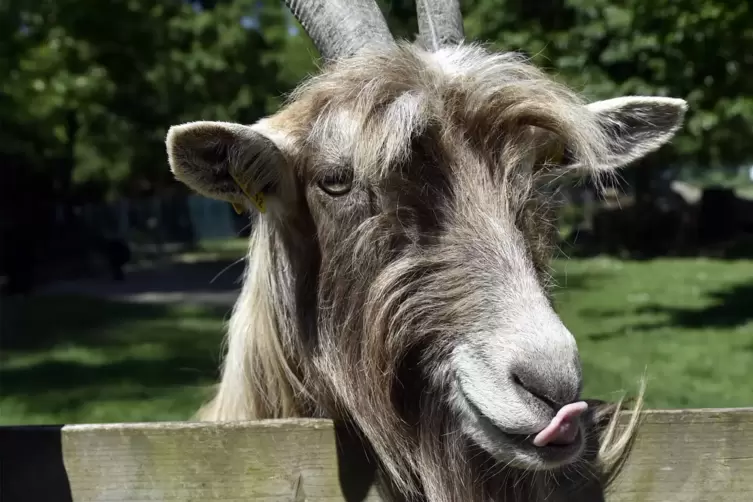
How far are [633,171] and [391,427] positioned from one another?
29.3 metres

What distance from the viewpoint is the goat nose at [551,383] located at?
230 cm

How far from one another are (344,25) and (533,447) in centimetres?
168

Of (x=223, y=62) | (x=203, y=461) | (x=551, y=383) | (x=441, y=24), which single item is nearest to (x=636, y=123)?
(x=441, y=24)

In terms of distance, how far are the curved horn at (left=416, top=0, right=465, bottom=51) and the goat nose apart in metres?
1.58

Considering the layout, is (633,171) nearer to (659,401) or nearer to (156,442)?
(659,401)

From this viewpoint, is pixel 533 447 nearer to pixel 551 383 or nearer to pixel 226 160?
pixel 551 383

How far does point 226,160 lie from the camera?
2.81 meters

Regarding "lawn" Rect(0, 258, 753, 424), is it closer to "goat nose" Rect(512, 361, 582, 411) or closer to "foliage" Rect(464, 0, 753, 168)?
"goat nose" Rect(512, 361, 582, 411)

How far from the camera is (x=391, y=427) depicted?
2.75m

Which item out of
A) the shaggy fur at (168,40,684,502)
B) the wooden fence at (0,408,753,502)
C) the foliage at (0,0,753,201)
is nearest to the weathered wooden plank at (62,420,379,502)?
the wooden fence at (0,408,753,502)

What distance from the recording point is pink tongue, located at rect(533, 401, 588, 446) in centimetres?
231

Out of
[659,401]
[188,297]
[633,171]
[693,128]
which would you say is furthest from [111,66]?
[633,171]

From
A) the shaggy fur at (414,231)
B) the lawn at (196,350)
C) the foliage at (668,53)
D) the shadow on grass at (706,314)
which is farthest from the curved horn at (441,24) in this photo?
the shadow on grass at (706,314)

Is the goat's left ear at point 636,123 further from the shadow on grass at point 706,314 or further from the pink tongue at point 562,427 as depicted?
the shadow on grass at point 706,314
